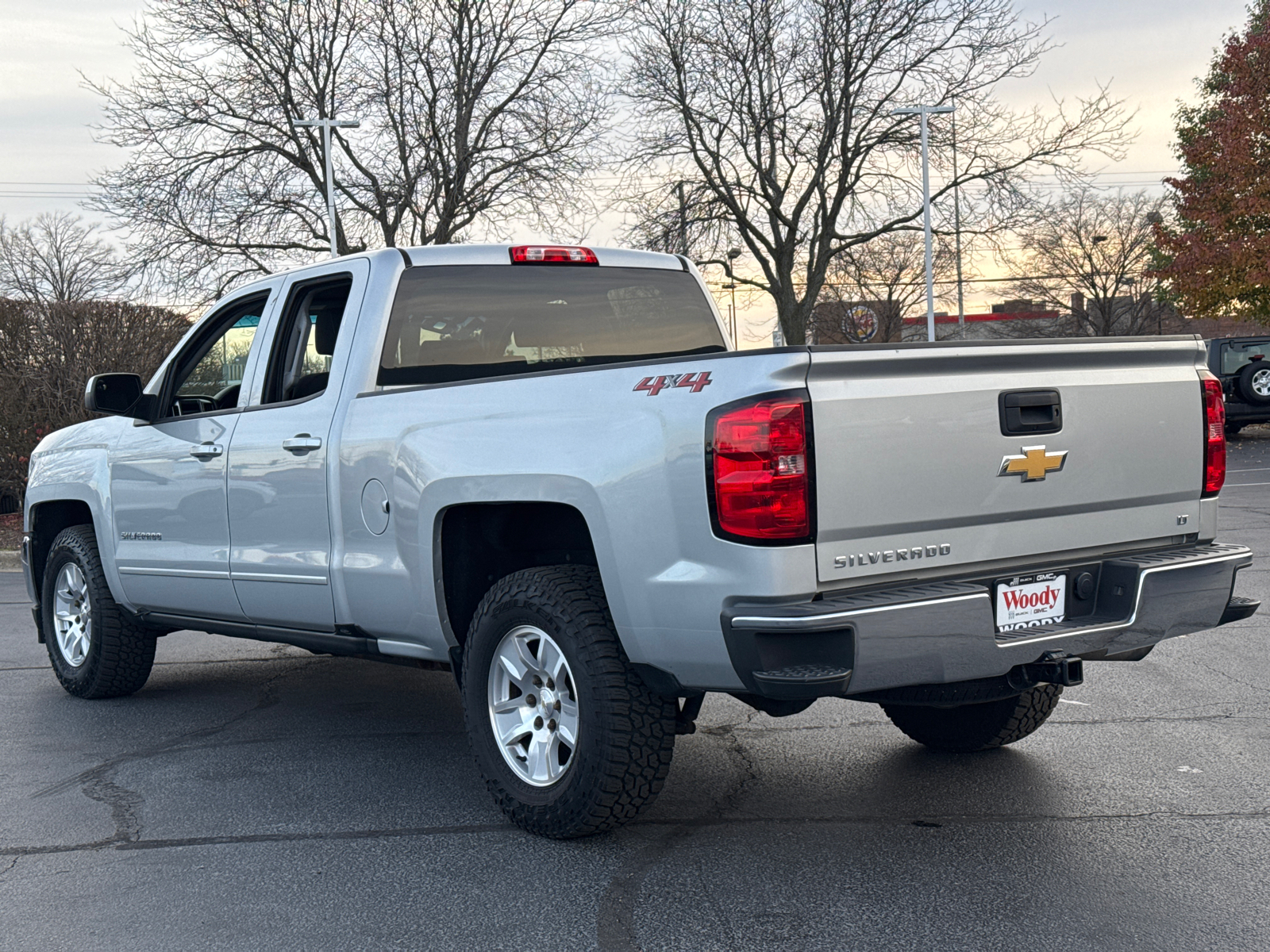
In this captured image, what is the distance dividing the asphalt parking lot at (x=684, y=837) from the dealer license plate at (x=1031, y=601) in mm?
737

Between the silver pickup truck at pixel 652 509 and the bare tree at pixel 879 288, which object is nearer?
the silver pickup truck at pixel 652 509

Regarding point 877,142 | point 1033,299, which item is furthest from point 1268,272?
point 1033,299

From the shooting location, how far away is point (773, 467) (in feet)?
11.6

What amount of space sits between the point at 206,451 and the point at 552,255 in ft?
5.77

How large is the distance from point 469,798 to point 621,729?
1.11 meters

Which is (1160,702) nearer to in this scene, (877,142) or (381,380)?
(381,380)

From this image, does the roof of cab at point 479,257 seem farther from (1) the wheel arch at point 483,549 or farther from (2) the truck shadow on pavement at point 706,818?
(2) the truck shadow on pavement at point 706,818

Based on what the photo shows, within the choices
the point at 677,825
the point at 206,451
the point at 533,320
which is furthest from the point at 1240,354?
the point at 677,825

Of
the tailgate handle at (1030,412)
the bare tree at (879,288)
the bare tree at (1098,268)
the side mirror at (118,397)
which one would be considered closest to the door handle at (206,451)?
the side mirror at (118,397)

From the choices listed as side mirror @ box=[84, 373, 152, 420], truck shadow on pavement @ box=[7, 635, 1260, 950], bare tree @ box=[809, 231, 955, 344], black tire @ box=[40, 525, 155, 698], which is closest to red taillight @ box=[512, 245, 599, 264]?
side mirror @ box=[84, 373, 152, 420]

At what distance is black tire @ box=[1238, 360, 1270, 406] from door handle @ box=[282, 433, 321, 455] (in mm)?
23314

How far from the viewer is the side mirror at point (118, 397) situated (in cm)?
610

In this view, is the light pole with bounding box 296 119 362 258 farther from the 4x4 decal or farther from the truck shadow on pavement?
the 4x4 decal

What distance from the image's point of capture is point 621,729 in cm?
401
